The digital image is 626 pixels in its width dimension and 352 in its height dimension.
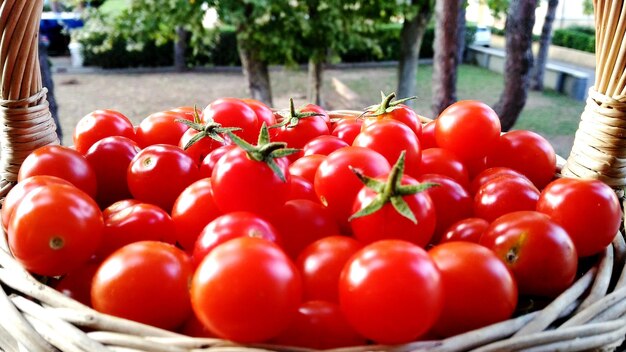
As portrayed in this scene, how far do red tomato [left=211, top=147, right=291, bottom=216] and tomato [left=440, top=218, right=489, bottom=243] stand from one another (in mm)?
307

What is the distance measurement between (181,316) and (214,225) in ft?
0.47

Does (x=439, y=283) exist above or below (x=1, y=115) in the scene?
below

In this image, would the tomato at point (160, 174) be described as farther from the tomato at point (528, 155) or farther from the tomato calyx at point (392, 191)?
the tomato at point (528, 155)

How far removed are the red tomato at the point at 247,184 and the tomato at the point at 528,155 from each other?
611 mm

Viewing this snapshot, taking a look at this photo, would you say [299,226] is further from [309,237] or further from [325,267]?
[325,267]

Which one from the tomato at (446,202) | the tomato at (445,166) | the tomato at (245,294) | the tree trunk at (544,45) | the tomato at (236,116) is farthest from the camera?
the tree trunk at (544,45)

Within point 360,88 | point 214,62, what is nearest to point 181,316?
point 360,88

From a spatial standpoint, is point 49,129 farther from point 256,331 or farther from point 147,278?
point 256,331

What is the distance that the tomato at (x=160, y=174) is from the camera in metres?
1.08

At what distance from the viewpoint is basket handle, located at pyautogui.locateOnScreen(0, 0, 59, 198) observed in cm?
109

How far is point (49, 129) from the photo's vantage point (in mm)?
1261

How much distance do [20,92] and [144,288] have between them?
0.63 m

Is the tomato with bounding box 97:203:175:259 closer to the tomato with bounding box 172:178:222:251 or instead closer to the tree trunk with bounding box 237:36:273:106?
the tomato with bounding box 172:178:222:251

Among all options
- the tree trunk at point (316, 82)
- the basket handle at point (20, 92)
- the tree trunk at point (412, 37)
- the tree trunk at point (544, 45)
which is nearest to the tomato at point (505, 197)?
the basket handle at point (20, 92)
